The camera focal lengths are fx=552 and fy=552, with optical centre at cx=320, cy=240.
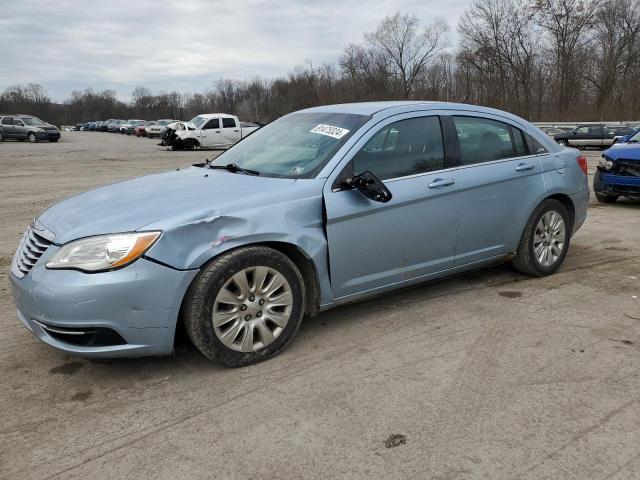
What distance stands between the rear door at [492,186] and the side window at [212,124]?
24.8 meters

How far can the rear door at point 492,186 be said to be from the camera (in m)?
4.42

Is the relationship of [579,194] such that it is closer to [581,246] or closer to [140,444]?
[581,246]

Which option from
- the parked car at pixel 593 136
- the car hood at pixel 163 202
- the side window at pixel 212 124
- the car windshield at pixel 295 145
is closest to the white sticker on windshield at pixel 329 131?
the car windshield at pixel 295 145

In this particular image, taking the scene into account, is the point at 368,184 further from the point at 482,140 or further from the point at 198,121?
the point at 198,121

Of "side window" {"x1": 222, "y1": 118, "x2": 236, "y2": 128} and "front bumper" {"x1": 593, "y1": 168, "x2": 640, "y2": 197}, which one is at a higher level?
"side window" {"x1": 222, "y1": 118, "x2": 236, "y2": 128}

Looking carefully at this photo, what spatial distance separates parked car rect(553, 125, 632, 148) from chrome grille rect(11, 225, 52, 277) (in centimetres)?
2860

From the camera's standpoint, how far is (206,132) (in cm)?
2814

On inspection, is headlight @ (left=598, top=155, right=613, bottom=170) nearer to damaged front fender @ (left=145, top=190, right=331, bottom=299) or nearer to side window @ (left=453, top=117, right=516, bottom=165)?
side window @ (left=453, top=117, right=516, bottom=165)

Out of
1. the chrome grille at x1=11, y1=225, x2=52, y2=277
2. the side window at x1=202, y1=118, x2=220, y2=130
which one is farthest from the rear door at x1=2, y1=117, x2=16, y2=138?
the chrome grille at x1=11, y1=225, x2=52, y2=277

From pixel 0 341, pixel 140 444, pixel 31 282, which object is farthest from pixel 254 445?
pixel 0 341

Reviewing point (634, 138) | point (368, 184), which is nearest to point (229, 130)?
point (634, 138)

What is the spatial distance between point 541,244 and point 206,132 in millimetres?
24970

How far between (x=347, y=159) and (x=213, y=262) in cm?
121

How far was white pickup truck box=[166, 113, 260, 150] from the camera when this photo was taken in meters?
28.0
